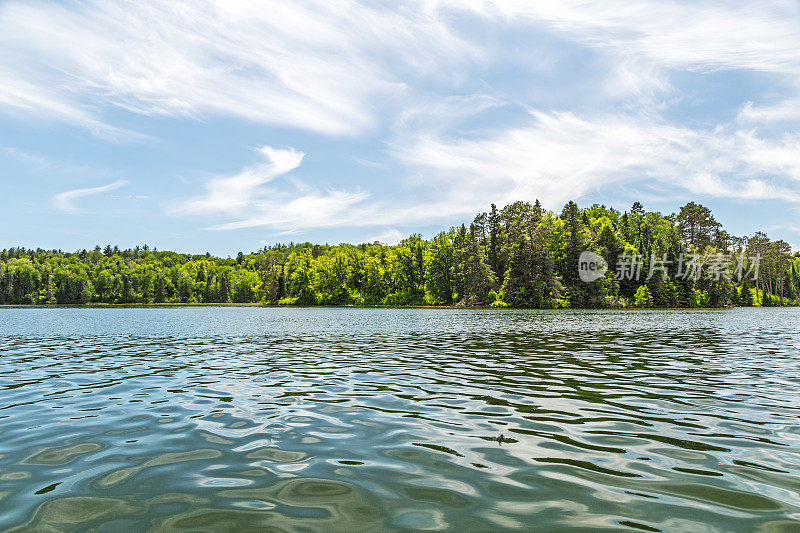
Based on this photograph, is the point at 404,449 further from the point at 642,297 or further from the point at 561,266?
the point at 642,297

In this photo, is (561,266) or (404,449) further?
(561,266)

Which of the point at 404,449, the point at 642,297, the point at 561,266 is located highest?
the point at 561,266

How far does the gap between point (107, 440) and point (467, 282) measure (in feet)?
332

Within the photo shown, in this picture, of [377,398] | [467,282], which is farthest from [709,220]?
[377,398]

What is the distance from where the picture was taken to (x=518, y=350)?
68.5 ft

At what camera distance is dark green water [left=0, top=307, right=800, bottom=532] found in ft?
15.9

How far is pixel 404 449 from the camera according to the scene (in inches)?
280

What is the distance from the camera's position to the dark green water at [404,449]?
483 centimetres

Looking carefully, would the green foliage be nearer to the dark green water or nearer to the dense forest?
the dense forest

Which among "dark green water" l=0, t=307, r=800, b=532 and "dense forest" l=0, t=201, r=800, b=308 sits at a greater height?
"dense forest" l=0, t=201, r=800, b=308

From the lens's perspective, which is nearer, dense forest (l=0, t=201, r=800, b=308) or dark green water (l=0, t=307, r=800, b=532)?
dark green water (l=0, t=307, r=800, b=532)

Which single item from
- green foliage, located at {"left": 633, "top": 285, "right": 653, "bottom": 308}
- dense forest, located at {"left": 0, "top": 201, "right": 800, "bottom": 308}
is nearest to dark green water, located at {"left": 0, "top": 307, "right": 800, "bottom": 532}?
dense forest, located at {"left": 0, "top": 201, "right": 800, "bottom": 308}

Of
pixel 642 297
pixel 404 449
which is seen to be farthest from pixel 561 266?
pixel 404 449

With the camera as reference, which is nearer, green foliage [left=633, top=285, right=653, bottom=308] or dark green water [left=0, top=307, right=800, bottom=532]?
dark green water [left=0, top=307, right=800, bottom=532]
